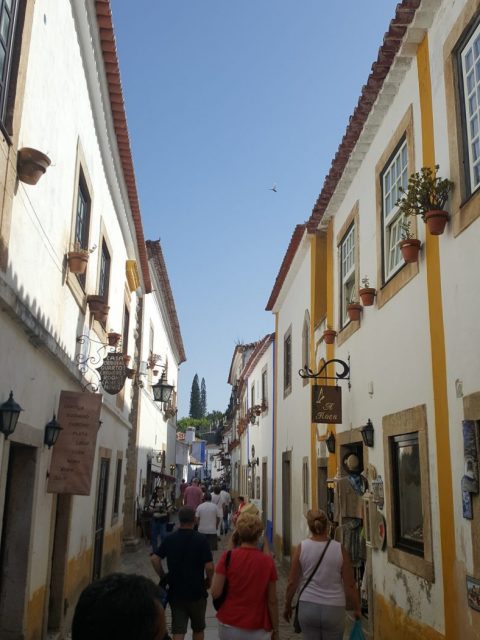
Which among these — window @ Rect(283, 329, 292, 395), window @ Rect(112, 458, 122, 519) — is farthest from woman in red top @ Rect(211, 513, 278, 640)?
window @ Rect(283, 329, 292, 395)

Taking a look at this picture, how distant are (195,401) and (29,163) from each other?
391 feet

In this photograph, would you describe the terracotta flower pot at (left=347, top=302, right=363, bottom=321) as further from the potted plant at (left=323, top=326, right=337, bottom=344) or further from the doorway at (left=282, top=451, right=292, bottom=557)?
the doorway at (left=282, top=451, right=292, bottom=557)

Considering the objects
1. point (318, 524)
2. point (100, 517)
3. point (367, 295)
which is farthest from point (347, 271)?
point (100, 517)

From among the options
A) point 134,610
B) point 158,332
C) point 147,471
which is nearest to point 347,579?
point 134,610

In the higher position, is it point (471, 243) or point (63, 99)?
point (63, 99)

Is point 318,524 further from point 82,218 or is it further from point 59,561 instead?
point 82,218

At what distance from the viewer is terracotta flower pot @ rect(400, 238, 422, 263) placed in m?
→ 6.36

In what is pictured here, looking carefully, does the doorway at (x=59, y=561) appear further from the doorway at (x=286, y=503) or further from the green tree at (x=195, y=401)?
the green tree at (x=195, y=401)

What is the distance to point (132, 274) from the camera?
13.8 m

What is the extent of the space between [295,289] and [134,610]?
13051 millimetres

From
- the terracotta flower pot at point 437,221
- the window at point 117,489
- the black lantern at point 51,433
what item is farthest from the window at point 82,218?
the window at point 117,489

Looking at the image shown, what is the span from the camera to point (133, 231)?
13.3m

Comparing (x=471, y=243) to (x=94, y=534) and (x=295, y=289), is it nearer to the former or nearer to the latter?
(x=94, y=534)

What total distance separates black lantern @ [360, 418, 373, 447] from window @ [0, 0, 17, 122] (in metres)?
5.31
